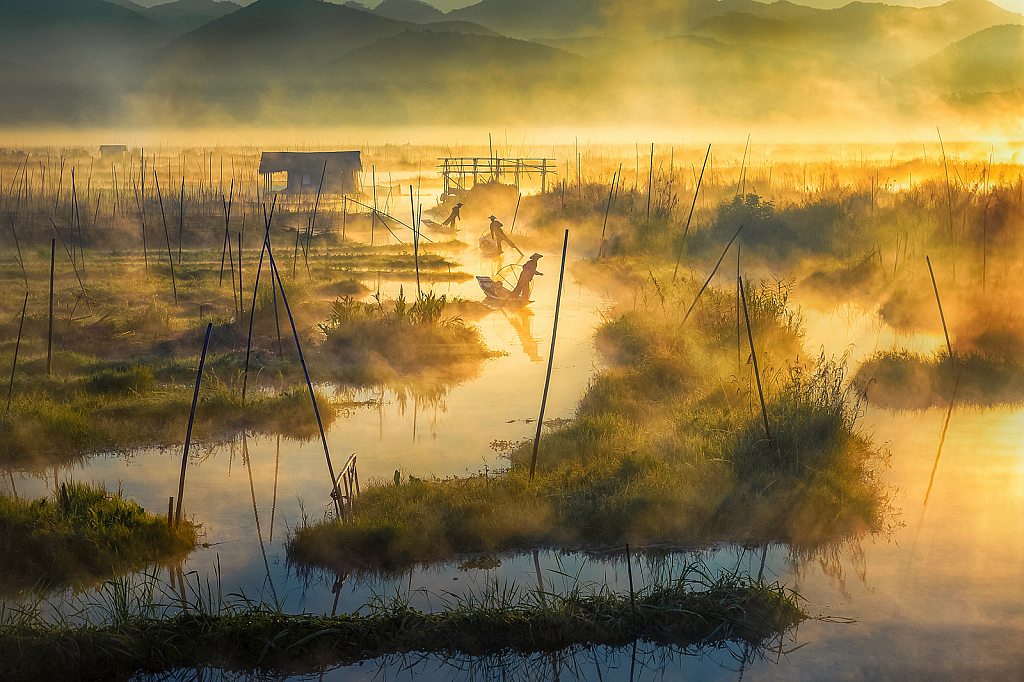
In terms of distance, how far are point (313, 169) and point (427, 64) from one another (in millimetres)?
146579

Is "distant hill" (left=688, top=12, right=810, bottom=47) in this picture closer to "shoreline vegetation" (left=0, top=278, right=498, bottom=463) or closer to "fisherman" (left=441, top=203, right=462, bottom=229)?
"fisherman" (left=441, top=203, right=462, bottom=229)

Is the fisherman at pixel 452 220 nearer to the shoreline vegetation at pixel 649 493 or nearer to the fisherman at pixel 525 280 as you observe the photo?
the fisherman at pixel 525 280

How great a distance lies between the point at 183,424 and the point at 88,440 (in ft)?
2.86

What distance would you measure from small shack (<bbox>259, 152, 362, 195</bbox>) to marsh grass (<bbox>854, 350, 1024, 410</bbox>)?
31.0 m

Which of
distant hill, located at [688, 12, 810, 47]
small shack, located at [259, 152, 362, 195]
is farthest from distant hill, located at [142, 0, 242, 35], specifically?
small shack, located at [259, 152, 362, 195]

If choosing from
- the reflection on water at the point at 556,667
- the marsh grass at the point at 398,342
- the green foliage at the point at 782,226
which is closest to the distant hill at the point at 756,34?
the green foliage at the point at 782,226

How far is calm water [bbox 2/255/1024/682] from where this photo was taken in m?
5.07

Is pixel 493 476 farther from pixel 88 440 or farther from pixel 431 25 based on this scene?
pixel 431 25

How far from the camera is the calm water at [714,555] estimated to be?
16.6 feet

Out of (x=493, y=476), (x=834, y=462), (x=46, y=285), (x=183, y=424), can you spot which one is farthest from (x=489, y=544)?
(x=46, y=285)

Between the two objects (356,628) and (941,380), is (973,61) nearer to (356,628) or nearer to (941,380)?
(941,380)

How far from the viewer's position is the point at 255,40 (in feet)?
576

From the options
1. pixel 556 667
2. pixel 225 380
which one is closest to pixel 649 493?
pixel 556 667

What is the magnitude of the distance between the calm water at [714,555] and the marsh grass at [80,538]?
1.05 ft
